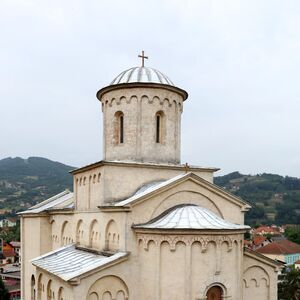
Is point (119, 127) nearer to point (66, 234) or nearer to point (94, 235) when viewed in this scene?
point (94, 235)

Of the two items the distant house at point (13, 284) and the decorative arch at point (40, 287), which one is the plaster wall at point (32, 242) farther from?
the distant house at point (13, 284)

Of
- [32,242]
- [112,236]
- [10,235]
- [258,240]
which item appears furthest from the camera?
[10,235]

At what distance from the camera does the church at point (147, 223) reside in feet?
46.6

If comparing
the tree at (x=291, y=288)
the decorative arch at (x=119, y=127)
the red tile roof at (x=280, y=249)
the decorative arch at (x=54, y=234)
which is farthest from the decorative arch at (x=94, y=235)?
the red tile roof at (x=280, y=249)

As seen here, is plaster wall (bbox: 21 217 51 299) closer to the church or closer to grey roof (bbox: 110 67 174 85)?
the church

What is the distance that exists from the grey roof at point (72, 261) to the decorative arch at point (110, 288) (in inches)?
24.9

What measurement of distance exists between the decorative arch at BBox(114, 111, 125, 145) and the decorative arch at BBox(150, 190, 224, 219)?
400 cm

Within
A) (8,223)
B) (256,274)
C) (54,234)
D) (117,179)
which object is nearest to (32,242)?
(54,234)

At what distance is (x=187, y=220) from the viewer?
1442cm

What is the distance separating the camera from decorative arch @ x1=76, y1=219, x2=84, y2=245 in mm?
18766

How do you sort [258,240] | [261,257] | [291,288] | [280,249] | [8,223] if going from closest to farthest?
1. [261,257]
2. [291,288]
3. [280,249]
4. [258,240]
5. [8,223]

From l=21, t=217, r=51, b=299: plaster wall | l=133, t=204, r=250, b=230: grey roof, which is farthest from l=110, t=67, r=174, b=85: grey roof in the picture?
l=21, t=217, r=51, b=299: plaster wall

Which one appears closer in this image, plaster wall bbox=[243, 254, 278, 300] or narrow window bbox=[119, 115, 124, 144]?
plaster wall bbox=[243, 254, 278, 300]

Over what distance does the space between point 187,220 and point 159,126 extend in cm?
545
